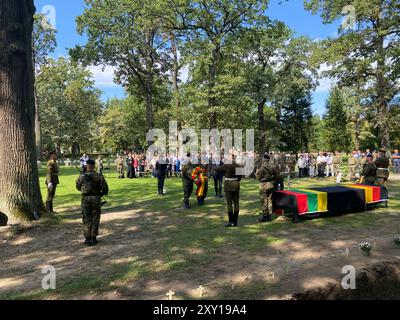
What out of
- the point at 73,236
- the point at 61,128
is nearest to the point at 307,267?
the point at 73,236

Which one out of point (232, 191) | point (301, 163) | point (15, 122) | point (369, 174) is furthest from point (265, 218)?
point (301, 163)

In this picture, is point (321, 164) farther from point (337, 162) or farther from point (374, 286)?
point (374, 286)

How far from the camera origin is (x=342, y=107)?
171 feet

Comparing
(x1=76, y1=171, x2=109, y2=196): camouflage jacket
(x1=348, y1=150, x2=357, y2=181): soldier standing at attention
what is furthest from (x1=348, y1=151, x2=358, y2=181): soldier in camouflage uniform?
(x1=76, y1=171, x2=109, y2=196): camouflage jacket

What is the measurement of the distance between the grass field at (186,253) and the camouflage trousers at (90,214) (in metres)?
0.39

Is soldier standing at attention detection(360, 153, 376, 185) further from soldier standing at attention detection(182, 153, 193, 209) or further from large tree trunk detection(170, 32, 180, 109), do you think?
large tree trunk detection(170, 32, 180, 109)

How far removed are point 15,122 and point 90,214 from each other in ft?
12.8

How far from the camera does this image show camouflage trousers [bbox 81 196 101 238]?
8461 mm

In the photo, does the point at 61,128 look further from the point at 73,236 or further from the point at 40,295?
the point at 40,295

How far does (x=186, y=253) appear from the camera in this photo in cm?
763

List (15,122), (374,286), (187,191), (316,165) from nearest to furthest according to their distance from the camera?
(374,286), (15,122), (187,191), (316,165)

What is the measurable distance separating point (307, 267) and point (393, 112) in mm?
33486

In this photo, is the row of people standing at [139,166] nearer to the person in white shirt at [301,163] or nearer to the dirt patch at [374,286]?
the person in white shirt at [301,163]

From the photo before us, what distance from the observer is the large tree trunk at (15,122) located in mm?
10008
